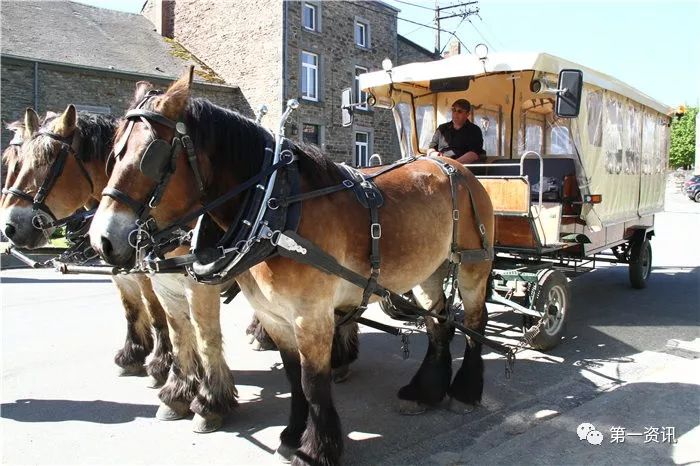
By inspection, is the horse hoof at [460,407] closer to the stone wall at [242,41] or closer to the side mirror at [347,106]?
the side mirror at [347,106]

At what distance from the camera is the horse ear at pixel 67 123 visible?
151 inches

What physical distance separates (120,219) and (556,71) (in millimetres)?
4117

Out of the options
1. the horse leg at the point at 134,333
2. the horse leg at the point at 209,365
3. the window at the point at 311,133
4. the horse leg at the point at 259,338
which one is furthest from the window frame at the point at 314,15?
the horse leg at the point at 209,365

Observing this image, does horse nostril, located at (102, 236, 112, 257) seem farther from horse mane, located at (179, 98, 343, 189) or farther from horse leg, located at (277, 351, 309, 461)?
horse leg, located at (277, 351, 309, 461)

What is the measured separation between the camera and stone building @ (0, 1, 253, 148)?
52.7 feet

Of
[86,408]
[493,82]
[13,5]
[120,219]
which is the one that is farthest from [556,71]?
[13,5]

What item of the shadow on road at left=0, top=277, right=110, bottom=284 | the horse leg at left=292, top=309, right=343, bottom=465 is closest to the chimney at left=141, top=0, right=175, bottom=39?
the shadow on road at left=0, top=277, right=110, bottom=284

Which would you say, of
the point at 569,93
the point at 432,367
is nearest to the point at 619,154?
the point at 569,93

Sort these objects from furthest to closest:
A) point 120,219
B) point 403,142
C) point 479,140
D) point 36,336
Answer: point 403,142, point 36,336, point 479,140, point 120,219

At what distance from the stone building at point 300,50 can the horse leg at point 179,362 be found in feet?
53.2

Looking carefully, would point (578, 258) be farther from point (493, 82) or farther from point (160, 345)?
point (160, 345)

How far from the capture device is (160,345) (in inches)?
173

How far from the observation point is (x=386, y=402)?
13.5ft

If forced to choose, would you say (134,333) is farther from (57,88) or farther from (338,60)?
(338,60)
